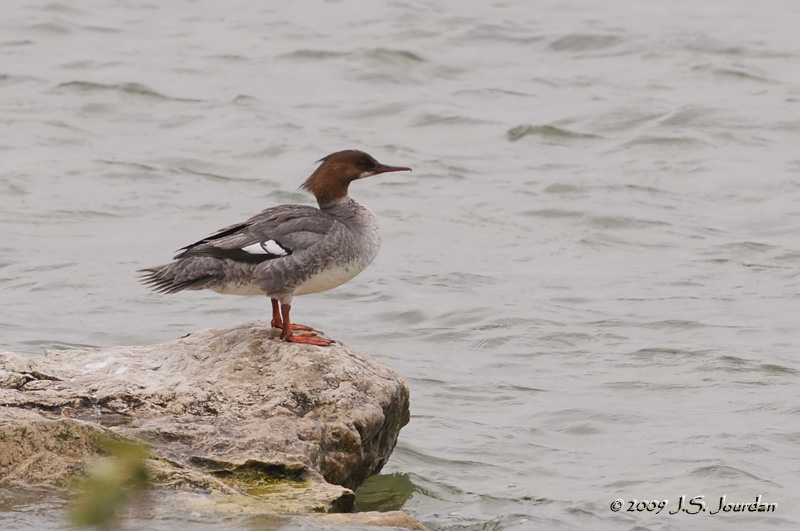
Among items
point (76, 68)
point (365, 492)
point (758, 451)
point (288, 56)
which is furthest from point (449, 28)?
point (365, 492)

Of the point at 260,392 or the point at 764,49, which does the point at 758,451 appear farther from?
the point at 764,49

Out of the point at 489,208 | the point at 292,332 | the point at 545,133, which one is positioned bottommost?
the point at 489,208

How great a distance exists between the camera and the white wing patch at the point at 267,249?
616 centimetres

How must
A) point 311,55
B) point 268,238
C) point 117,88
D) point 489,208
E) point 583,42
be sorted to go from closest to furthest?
1. point 268,238
2. point 489,208
3. point 117,88
4. point 583,42
5. point 311,55

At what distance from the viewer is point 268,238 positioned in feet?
20.5

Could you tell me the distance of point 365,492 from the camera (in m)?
6.23

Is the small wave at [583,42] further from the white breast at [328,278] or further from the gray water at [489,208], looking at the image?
the white breast at [328,278]

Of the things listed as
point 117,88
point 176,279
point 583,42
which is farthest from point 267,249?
point 583,42

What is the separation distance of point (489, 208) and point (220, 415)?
775 centimetres

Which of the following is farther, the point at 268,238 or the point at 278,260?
the point at 268,238

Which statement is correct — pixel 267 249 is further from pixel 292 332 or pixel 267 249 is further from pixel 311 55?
pixel 311 55

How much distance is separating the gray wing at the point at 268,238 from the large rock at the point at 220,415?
40cm

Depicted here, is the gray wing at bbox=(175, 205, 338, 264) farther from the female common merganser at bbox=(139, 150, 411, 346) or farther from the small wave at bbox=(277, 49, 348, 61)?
the small wave at bbox=(277, 49, 348, 61)

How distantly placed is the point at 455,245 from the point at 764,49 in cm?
793
